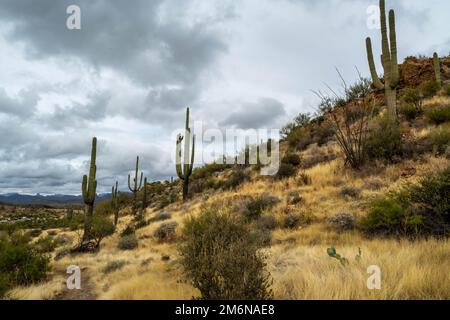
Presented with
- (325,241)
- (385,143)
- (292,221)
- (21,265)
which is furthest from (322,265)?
(385,143)

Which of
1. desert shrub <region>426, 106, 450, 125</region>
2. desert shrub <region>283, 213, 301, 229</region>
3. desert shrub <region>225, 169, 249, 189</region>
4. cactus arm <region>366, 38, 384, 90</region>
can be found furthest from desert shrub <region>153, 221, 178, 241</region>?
desert shrub <region>426, 106, 450, 125</region>

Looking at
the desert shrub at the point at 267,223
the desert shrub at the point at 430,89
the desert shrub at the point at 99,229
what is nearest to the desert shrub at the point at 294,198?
the desert shrub at the point at 267,223

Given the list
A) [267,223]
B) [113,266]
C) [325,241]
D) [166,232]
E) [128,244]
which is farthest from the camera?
[166,232]

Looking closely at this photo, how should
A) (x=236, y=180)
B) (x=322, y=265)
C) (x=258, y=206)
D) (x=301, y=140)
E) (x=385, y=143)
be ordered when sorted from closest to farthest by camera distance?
(x=322, y=265) → (x=258, y=206) → (x=385, y=143) → (x=236, y=180) → (x=301, y=140)

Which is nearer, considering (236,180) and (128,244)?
(128,244)

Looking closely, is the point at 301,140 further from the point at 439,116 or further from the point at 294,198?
the point at 294,198

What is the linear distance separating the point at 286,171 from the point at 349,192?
592cm

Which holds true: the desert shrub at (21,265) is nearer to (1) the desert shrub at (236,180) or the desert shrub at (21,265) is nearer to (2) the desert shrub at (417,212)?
(2) the desert shrub at (417,212)

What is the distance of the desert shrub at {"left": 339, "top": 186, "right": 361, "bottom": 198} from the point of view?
9.84m

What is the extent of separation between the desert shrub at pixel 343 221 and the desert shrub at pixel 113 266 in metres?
5.86

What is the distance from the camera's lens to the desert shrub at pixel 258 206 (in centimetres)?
1098

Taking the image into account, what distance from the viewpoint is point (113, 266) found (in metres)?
8.67
